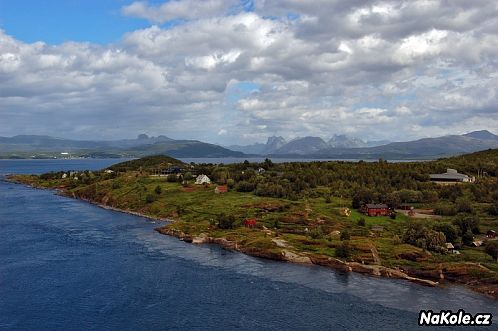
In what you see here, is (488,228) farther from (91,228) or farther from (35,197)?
(35,197)

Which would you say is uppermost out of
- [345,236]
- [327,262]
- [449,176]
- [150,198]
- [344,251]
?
[449,176]

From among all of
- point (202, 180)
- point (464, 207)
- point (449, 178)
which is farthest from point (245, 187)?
point (449, 178)

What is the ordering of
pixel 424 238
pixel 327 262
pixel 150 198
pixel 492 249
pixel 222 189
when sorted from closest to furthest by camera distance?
pixel 492 249
pixel 327 262
pixel 424 238
pixel 150 198
pixel 222 189

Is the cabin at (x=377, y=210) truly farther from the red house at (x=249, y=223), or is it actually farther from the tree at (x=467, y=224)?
the red house at (x=249, y=223)

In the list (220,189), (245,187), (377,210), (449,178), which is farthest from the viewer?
(449,178)

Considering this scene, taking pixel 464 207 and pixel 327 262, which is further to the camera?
pixel 464 207

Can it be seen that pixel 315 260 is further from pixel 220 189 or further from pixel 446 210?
pixel 220 189
